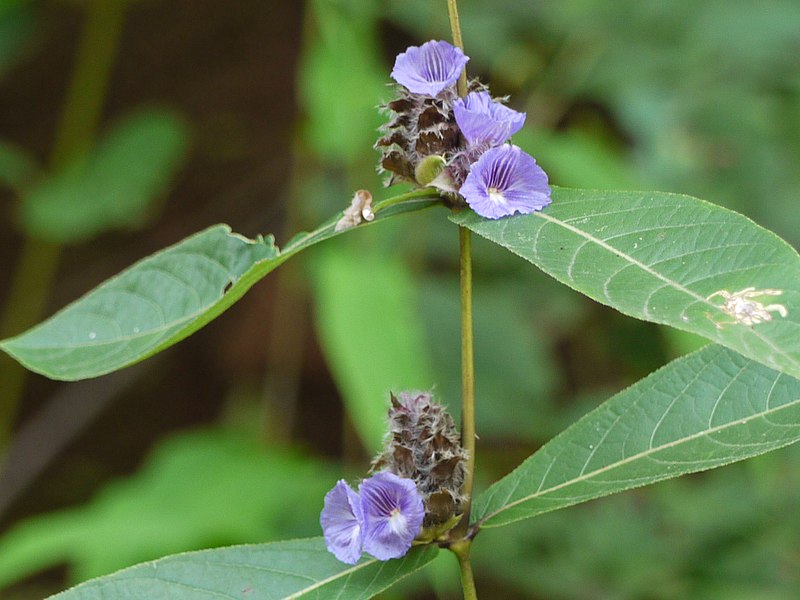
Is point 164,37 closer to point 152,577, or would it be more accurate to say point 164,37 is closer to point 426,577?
point 426,577

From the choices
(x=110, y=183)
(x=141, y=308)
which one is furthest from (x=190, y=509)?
(x=141, y=308)

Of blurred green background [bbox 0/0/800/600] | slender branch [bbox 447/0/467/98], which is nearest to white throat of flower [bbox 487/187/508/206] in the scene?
slender branch [bbox 447/0/467/98]

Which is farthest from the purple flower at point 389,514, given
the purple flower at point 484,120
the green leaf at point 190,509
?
the green leaf at point 190,509

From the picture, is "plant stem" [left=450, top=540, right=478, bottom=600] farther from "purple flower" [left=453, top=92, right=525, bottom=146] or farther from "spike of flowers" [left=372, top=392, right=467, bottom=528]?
"purple flower" [left=453, top=92, right=525, bottom=146]

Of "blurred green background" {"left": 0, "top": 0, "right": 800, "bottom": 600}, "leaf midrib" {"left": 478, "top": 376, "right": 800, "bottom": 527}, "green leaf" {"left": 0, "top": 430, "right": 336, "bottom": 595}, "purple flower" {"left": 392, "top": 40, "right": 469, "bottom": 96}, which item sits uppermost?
"blurred green background" {"left": 0, "top": 0, "right": 800, "bottom": 600}

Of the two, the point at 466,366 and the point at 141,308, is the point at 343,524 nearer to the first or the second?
the point at 466,366

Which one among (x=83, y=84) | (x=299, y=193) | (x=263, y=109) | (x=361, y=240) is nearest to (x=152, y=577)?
(x=361, y=240)

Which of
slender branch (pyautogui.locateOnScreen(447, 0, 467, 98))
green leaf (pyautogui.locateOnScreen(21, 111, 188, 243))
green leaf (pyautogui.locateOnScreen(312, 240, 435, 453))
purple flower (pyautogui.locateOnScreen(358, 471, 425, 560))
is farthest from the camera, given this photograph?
green leaf (pyautogui.locateOnScreen(21, 111, 188, 243))
